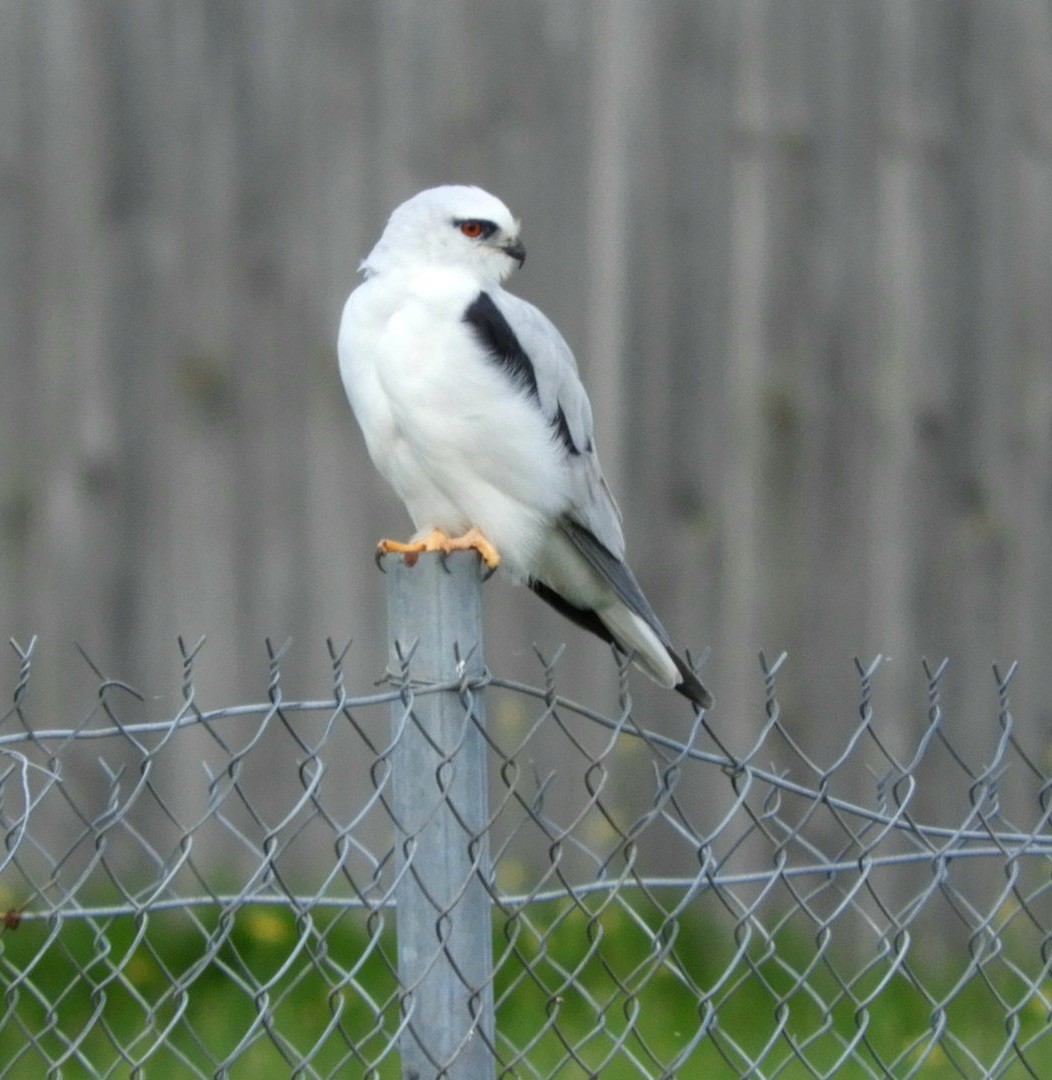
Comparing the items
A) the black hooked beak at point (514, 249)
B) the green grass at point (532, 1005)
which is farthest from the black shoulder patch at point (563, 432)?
the green grass at point (532, 1005)

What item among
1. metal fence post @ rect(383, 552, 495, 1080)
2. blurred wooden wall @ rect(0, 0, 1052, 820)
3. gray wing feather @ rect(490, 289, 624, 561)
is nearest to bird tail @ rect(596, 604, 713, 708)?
gray wing feather @ rect(490, 289, 624, 561)

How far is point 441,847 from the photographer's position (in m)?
2.44

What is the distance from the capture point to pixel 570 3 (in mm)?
4598

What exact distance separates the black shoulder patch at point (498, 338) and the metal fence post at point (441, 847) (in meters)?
1.26

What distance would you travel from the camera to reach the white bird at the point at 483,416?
3.64 meters

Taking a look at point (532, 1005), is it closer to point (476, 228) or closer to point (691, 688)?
point (691, 688)

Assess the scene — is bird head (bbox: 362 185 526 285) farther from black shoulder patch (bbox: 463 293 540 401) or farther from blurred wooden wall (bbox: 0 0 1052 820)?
blurred wooden wall (bbox: 0 0 1052 820)

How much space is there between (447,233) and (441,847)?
180 cm

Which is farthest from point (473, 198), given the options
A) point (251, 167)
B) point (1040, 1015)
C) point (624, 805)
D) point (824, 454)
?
point (1040, 1015)

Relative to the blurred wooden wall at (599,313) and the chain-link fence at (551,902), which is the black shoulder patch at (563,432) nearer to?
the chain-link fence at (551,902)

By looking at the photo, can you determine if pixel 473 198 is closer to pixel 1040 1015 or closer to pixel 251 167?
Result: pixel 251 167

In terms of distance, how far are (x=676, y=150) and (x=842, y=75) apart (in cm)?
47

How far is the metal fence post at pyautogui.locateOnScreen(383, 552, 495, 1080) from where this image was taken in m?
2.44

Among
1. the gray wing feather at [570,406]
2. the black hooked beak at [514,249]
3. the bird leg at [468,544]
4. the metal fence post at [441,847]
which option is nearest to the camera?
the metal fence post at [441,847]
